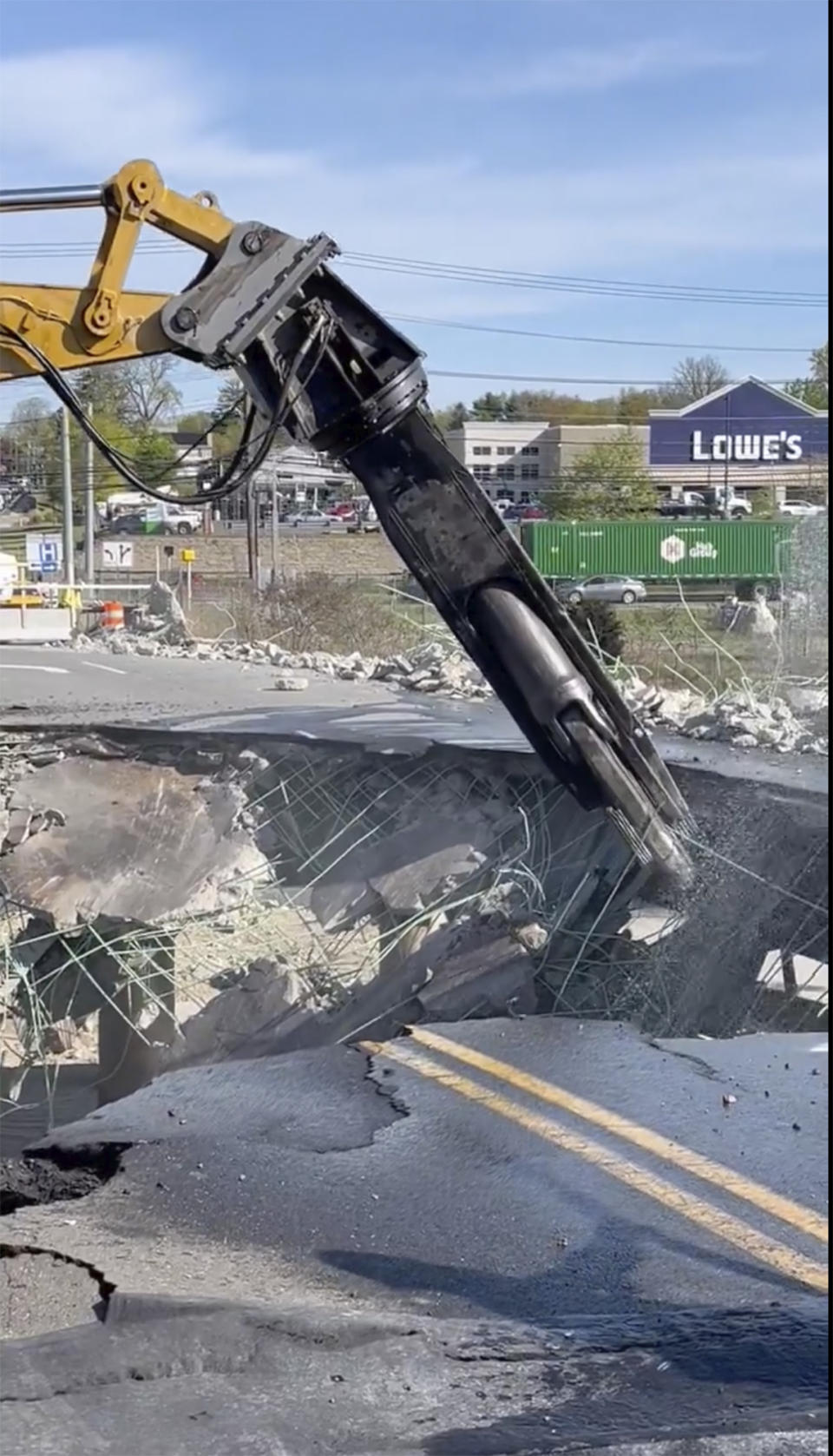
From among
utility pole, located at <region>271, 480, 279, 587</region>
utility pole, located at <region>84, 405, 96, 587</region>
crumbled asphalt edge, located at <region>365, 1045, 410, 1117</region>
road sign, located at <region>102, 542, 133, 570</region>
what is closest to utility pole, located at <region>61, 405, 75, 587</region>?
utility pole, located at <region>84, 405, 96, 587</region>

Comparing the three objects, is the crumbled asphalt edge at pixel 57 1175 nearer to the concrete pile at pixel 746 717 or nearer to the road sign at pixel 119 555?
the concrete pile at pixel 746 717

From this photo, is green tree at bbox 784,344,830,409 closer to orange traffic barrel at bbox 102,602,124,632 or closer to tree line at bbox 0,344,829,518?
tree line at bbox 0,344,829,518

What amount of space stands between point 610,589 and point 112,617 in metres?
8.56

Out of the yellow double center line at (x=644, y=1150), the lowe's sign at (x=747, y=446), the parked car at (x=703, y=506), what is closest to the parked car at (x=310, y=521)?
the lowe's sign at (x=747, y=446)

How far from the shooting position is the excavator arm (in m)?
6.14

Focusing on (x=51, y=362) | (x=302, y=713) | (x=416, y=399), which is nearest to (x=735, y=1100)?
(x=416, y=399)

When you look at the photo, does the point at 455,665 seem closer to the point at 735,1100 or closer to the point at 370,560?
the point at 735,1100

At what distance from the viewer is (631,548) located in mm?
31000

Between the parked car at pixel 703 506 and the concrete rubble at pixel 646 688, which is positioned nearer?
the concrete rubble at pixel 646 688

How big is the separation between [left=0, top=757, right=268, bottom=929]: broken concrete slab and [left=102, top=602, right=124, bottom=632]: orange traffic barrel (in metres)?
15.4

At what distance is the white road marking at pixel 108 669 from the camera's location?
1766 cm

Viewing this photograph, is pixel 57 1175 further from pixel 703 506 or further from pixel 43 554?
pixel 43 554

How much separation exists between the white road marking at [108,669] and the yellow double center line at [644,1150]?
11.7 m

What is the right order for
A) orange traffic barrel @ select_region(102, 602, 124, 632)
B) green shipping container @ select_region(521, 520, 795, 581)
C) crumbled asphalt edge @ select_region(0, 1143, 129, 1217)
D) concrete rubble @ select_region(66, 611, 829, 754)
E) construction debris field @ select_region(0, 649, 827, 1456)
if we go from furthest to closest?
green shipping container @ select_region(521, 520, 795, 581) → orange traffic barrel @ select_region(102, 602, 124, 632) → concrete rubble @ select_region(66, 611, 829, 754) → crumbled asphalt edge @ select_region(0, 1143, 129, 1217) → construction debris field @ select_region(0, 649, 827, 1456)
